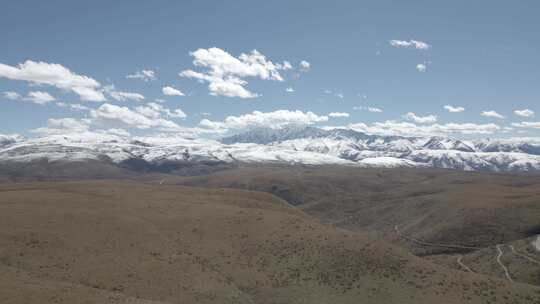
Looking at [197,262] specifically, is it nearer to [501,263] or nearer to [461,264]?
[461,264]

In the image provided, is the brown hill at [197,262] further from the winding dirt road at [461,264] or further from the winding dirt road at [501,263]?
the winding dirt road at [461,264]

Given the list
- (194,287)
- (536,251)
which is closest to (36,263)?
(194,287)

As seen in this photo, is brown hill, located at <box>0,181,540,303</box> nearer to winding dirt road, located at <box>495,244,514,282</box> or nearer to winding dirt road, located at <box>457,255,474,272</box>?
winding dirt road, located at <box>495,244,514,282</box>

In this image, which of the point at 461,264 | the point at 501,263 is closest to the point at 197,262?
the point at 461,264

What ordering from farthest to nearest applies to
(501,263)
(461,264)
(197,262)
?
(461,264) → (501,263) → (197,262)

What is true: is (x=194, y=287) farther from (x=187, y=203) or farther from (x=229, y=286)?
(x=187, y=203)

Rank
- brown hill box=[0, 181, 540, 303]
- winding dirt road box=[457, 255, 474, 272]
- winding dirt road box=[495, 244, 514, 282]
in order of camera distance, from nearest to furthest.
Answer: brown hill box=[0, 181, 540, 303] < winding dirt road box=[495, 244, 514, 282] < winding dirt road box=[457, 255, 474, 272]

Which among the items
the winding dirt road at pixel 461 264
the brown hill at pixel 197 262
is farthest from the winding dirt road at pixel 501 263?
the brown hill at pixel 197 262

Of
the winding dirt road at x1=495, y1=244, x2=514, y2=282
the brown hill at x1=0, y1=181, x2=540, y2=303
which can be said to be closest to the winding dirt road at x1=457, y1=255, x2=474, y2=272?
the winding dirt road at x1=495, y1=244, x2=514, y2=282

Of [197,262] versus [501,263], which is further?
[501,263]

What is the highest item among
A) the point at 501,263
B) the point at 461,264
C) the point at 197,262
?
the point at 197,262

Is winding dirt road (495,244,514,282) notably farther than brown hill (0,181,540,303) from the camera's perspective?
Yes
